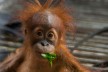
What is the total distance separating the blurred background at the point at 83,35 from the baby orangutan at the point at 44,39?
0.16m

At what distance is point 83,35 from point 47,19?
199 centimetres

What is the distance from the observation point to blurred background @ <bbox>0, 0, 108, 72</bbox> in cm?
370

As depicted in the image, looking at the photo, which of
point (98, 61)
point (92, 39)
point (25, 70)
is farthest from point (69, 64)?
point (92, 39)

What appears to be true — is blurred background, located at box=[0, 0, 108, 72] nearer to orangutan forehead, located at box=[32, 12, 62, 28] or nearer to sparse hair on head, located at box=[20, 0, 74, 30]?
sparse hair on head, located at box=[20, 0, 74, 30]

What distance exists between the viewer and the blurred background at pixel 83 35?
3697 mm


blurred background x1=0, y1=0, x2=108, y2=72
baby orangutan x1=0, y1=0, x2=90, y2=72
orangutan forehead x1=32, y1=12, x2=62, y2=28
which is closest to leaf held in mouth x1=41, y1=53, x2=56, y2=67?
baby orangutan x1=0, y1=0, x2=90, y2=72

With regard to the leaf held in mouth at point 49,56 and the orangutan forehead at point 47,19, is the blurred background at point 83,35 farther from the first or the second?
the leaf held in mouth at point 49,56

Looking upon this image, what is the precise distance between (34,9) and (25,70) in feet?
1.35

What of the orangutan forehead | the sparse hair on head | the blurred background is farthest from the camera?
the blurred background

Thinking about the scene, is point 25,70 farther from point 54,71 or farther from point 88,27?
point 88,27

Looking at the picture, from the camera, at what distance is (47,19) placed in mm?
2588

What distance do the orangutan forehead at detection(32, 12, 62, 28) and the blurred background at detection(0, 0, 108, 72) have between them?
0.25 m

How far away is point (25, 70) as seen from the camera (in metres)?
2.87

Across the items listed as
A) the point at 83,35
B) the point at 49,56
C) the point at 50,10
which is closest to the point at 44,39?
the point at 49,56
